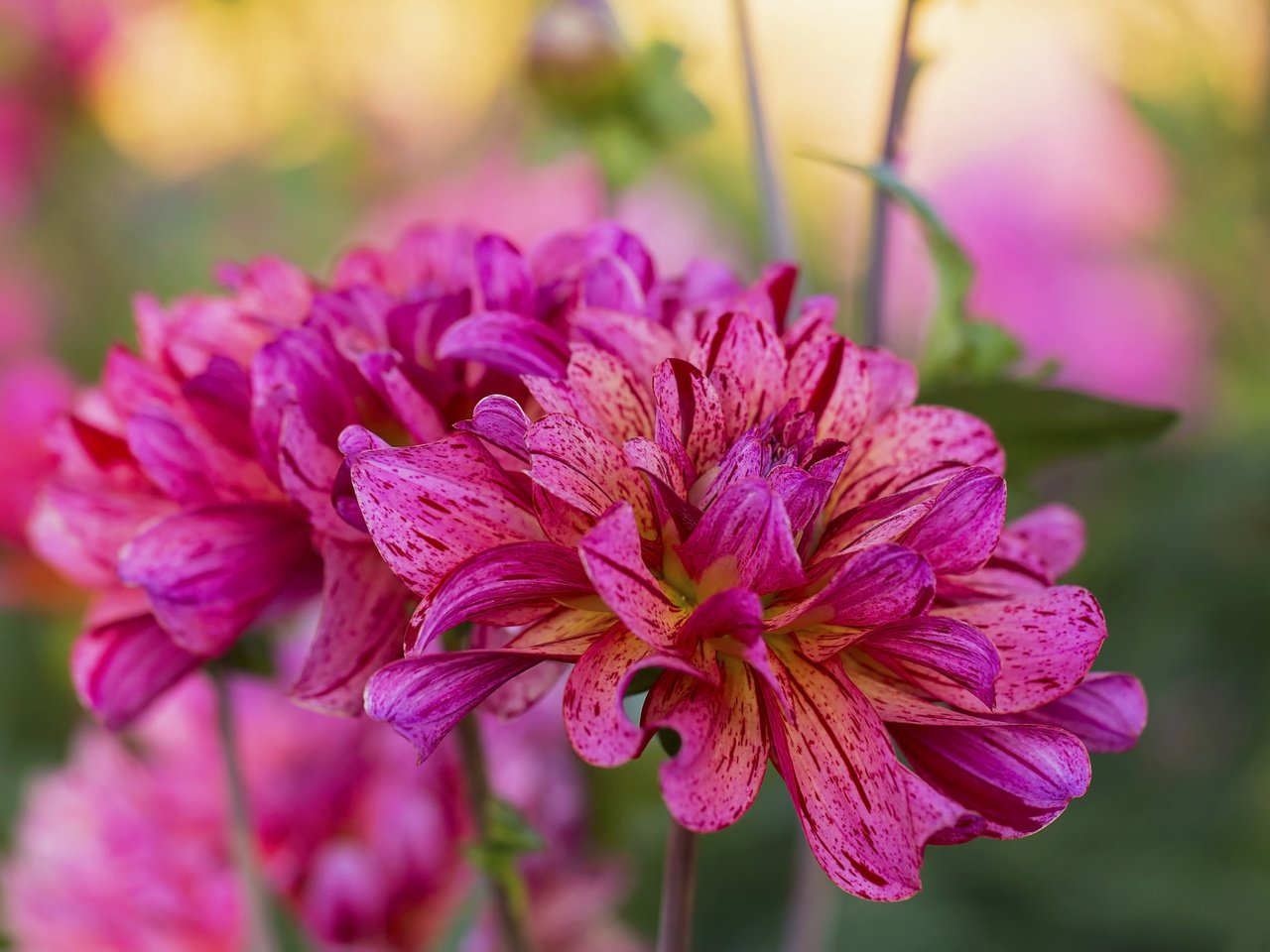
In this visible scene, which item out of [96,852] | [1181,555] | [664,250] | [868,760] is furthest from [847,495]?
[664,250]

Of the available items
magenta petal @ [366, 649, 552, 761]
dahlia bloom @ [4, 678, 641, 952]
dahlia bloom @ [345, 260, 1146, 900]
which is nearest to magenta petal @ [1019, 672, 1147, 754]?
dahlia bloom @ [345, 260, 1146, 900]

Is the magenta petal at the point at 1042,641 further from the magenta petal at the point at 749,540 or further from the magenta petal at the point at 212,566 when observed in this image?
the magenta petal at the point at 212,566

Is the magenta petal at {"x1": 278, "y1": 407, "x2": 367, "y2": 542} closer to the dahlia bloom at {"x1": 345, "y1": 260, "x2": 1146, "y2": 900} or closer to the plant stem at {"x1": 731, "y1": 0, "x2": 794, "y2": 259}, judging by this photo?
the dahlia bloom at {"x1": 345, "y1": 260, "x2": 1146, "y2": 900}

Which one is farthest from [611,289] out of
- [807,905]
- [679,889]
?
[807,905]

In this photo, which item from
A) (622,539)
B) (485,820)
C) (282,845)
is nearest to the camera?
(622,539)

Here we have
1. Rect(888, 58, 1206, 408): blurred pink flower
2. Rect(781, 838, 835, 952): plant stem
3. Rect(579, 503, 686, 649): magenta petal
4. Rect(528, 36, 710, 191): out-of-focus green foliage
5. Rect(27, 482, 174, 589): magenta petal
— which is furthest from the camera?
Rect(888, 58, 1206, 408): blurred pink flower

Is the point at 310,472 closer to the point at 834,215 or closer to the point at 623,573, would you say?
the point at 623,573

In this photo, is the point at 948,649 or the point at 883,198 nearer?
the point at 948,649
